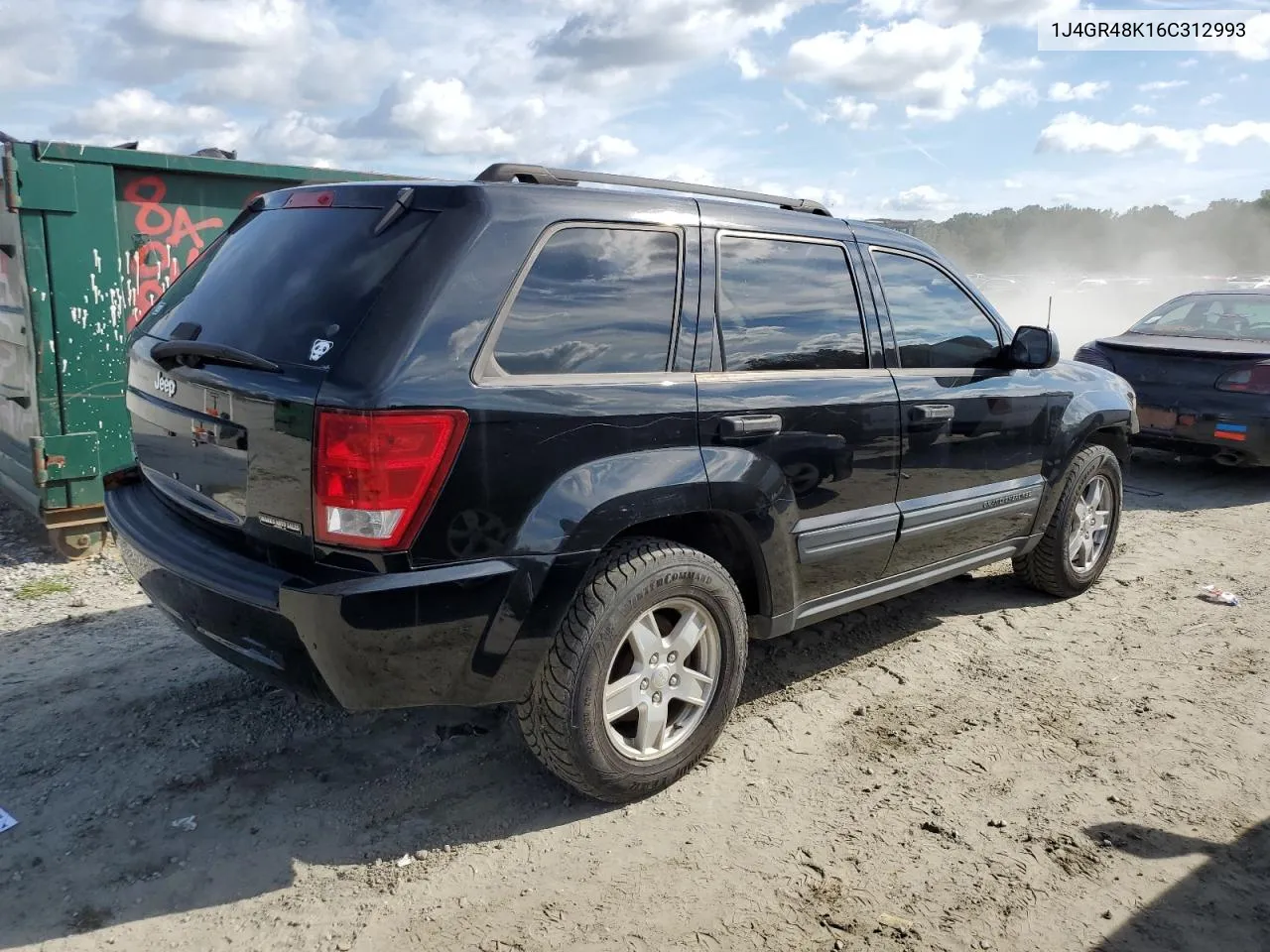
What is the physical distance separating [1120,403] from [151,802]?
15.5 ft

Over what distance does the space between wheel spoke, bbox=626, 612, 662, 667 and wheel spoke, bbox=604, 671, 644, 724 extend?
5cm

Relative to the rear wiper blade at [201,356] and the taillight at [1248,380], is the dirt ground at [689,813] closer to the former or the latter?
the rear wiper blade at [201,356]

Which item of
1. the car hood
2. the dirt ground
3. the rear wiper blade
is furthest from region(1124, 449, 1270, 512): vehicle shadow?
the rear wiper blade

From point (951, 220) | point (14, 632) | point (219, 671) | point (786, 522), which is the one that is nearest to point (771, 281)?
point (786, 522)

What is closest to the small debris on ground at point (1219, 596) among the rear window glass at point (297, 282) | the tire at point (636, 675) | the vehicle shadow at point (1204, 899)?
the vehicle shadow at point (1204, 899)

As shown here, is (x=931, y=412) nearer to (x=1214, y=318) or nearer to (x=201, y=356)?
(x=201, y=356)

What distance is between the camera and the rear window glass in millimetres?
2557

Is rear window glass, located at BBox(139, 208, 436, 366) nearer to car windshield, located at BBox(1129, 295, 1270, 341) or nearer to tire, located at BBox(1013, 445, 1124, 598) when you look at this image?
tire, located at BBox(1013, 445, 1124, 598)

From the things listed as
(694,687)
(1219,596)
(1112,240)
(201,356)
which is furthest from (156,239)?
(1112,240)

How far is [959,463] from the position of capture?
4008mm

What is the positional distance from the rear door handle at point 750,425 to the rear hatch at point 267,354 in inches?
42.7

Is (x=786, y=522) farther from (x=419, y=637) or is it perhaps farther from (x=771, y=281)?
(x=419, y=637)

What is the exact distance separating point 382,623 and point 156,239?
12.8 feet

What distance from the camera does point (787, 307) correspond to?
3377 millimetres
